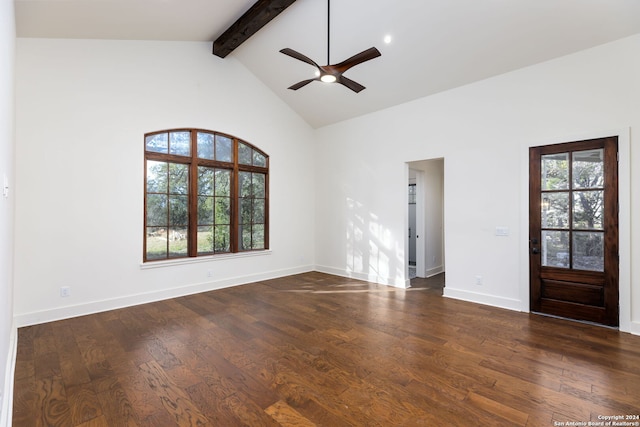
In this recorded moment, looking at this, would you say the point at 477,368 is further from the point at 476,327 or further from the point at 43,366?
the point at 43,366

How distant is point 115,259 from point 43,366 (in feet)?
5.90

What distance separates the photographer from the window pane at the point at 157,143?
4645 millimetres

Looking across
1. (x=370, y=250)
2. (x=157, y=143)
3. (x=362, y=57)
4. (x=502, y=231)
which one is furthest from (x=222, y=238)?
(x=502, y=231)

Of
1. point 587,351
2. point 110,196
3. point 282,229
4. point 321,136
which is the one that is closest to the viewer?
point 587,351

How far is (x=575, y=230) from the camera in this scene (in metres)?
3.74

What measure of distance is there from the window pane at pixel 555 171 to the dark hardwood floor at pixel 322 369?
67.3 inches

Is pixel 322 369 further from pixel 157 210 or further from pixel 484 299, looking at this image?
pixel 157 210

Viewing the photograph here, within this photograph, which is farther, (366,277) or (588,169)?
(366,277)

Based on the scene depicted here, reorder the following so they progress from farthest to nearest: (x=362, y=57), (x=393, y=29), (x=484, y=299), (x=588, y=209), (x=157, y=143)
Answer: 1. (x=157, y=143)
2. (x=484, y=299)
3. (x=393, y=29)
4. (x=588, y=209)
5. (x=362, y=57)

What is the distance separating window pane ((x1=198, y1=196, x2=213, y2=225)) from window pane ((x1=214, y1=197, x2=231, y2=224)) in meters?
0.11

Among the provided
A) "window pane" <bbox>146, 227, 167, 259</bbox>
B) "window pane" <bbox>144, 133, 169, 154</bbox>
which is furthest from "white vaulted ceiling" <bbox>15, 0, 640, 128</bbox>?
"window pane" <bbox>146, 227, 167, 259</bbox>

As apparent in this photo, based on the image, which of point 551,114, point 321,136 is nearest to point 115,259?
point 321,136

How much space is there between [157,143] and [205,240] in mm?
1744

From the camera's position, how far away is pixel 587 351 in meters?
2.96
